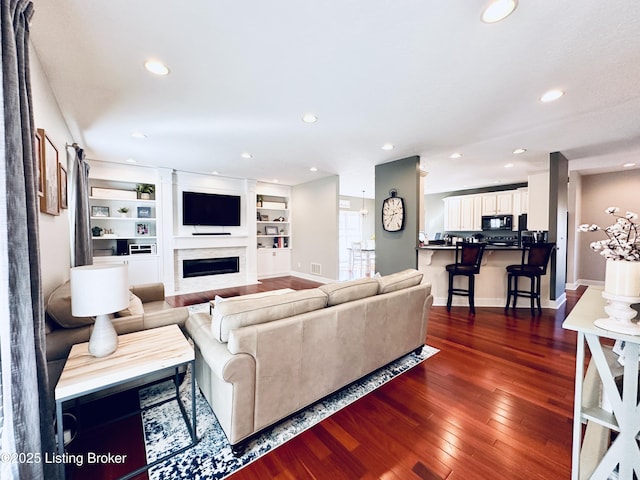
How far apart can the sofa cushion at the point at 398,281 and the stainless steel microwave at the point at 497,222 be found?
5.44 metres

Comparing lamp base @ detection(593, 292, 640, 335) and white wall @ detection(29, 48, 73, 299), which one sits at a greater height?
white wall @ detection(29, 48, 73, 299)

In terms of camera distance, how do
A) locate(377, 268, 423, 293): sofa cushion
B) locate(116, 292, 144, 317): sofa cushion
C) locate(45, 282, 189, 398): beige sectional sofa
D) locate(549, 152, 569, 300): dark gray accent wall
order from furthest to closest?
locate(549, 152, 569, 300): dark gray accent wall → locate(377, 268, 423, 293): sofa cushion → locate(116, 292, 144, 317): sofa cushion → locate(45, 282, 189, 398): beige sectional sofa

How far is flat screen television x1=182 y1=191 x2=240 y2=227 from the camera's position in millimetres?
5582

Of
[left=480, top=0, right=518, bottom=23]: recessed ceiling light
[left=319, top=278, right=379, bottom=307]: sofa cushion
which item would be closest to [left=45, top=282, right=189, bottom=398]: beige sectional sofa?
[left=319, top=278, right=379, bottom=307]: sofa cushion

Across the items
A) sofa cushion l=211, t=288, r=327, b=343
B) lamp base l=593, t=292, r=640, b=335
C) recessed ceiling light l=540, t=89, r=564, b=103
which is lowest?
sofa cushion l=211, t=288, r=327, b=343

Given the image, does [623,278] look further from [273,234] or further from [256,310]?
[273,234]

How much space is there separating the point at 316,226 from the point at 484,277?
12.2 feet

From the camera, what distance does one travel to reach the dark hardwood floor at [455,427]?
4.67ft

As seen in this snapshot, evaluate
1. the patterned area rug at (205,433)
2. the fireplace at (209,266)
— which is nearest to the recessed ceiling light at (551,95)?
the patterned area rug at (205,433)

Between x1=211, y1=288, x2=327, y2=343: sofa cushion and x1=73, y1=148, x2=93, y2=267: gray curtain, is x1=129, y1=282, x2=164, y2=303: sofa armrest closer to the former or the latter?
x1=73, y1=148, x2=93, y2=267: gray curtain

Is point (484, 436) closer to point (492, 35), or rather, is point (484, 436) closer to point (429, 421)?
point (429, 421)

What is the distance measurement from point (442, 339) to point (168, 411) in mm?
2840

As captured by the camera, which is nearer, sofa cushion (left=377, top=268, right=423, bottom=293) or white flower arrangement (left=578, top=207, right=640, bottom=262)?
white flower arrangement (left=578, top=207, right=640, bottom=262)

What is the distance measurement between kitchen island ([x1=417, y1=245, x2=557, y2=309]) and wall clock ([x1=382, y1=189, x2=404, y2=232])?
599 millimetres
